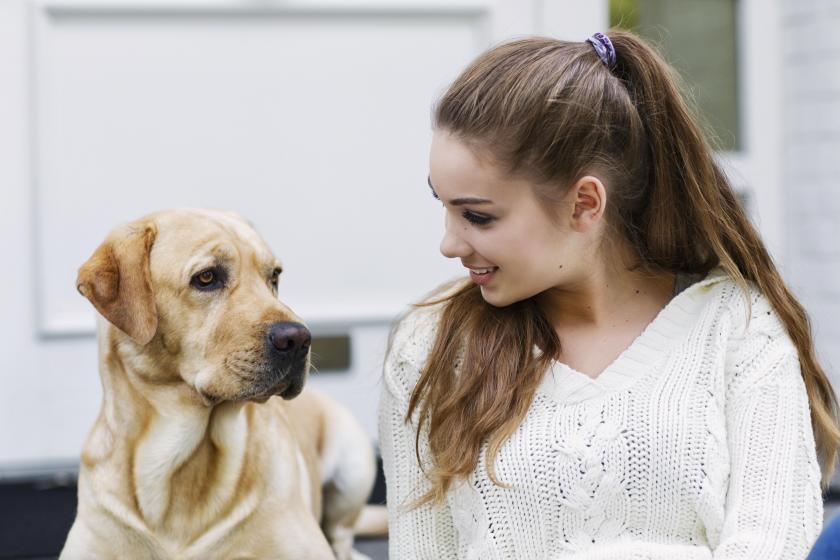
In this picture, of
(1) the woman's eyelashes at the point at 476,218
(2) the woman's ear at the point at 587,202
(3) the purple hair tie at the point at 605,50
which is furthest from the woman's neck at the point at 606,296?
(3) the purple hair tie at the point at 605,50

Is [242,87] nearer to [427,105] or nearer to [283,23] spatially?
[283,23]

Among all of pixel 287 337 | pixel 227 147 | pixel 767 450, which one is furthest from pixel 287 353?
pixel 227 147

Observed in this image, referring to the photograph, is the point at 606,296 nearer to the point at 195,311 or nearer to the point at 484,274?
the point at 484,274

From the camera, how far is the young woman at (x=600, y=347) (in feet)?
6.15

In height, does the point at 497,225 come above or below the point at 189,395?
above

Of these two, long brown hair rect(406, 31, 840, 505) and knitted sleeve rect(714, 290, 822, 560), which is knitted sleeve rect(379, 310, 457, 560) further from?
knitted sleeve rect(714, 290, 822, 560)

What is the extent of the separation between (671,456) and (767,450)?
0.14m

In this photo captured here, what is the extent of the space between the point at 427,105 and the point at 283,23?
19.6 inches

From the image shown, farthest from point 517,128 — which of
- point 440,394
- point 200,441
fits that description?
point 200,441

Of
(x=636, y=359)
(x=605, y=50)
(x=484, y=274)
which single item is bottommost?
(x=636, y=359)

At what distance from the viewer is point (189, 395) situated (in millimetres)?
2289

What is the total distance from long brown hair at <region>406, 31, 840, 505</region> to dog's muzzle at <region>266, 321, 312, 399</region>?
26cm

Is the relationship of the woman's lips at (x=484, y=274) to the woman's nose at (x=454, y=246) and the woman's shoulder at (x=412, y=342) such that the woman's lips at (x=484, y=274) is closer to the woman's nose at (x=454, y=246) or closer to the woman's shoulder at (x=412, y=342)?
the woman's nose at (x=454, y=246)

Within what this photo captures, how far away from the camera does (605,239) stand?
2057mm
